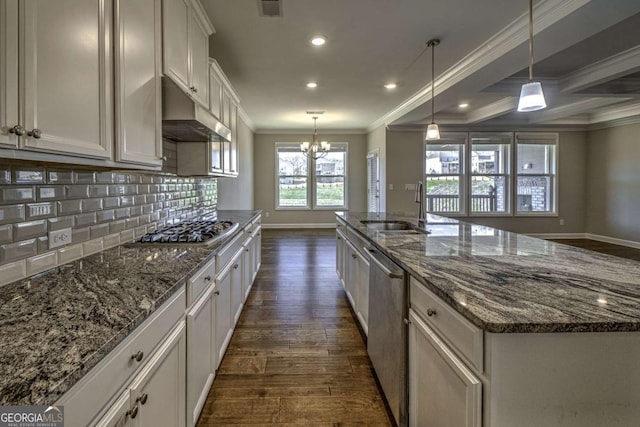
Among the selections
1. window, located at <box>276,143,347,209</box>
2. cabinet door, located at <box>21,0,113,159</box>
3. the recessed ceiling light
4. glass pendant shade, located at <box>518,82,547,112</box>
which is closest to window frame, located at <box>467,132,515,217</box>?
window, located at <box>276,143,347,209</box>

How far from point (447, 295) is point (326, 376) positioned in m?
1.37

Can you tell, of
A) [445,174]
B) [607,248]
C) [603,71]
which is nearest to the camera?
[603,71]

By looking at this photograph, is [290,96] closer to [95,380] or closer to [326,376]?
[326,376]

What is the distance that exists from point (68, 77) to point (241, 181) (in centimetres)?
577

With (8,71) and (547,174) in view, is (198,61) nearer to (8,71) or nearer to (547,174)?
(8,71)

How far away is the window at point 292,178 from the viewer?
9.06 meters

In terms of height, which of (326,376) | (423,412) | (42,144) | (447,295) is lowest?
(326,376)

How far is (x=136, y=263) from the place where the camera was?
156cm

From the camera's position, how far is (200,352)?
1.67 m

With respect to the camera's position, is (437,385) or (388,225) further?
(388,225)

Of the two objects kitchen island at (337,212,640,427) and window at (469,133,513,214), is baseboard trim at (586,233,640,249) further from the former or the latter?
kitchen island at (337,212,640,427)

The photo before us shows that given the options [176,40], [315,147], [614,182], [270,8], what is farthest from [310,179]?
[176,40]

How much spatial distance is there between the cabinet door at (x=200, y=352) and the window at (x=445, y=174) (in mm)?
6494

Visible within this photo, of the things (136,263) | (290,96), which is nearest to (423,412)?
(136,263)
